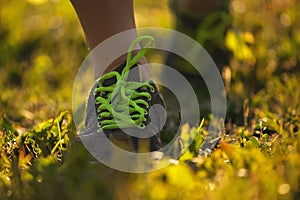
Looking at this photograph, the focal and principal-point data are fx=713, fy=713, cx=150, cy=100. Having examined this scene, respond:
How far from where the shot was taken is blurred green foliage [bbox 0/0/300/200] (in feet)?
5.36

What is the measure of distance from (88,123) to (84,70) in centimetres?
129

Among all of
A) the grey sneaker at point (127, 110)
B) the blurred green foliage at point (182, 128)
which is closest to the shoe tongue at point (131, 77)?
the grey sneaker at point (127, 110)

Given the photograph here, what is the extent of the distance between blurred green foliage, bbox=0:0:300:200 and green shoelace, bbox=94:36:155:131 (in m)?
0.13

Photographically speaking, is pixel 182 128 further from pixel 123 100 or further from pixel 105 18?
pixel 105 18

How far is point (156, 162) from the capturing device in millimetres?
1900

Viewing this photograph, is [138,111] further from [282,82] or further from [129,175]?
[282,82]

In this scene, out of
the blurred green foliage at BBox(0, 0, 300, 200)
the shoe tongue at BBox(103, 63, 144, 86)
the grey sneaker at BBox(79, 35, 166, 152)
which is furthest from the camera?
the shoe tongue at BBox(103, 63, 144, 86)

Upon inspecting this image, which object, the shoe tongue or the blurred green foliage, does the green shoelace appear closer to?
the shoe tongue

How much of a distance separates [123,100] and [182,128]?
0.20 m

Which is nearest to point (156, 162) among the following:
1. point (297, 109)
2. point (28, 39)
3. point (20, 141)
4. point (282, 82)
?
point (20, 141)

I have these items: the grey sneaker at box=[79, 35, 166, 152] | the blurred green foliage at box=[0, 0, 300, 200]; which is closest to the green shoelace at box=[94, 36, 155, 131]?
the grey sneaker at box=[79, 35, 166, 152]

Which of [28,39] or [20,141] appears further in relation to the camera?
[28,39]

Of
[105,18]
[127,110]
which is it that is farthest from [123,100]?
→ [105,18]

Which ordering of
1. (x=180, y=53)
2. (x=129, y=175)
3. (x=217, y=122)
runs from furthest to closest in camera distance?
(x=180, y=53), (x=217, y=122), (x=129, y=175)
